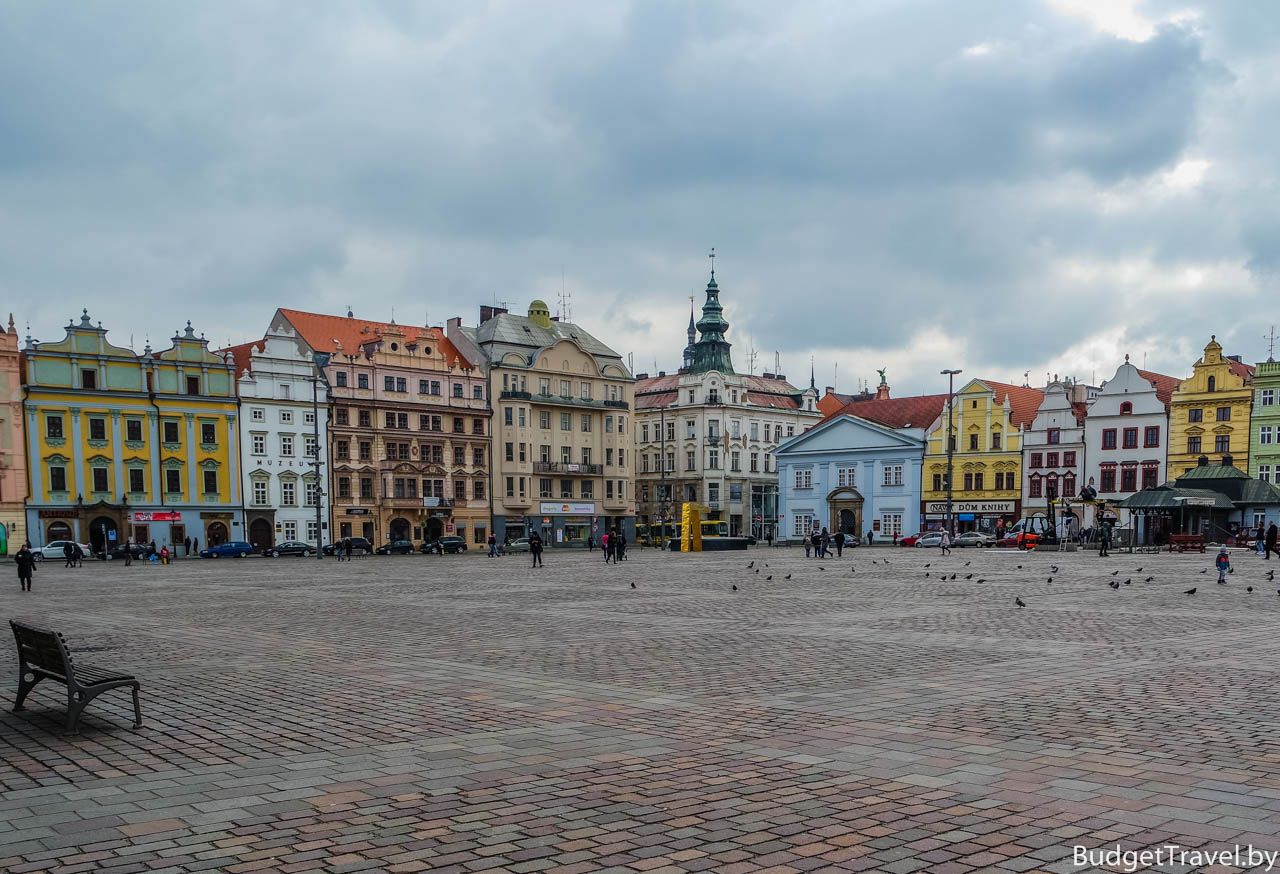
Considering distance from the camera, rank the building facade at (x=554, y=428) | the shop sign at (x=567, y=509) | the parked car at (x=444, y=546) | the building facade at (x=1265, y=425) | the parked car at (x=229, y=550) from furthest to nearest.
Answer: the shop sign at (x=567, y=509) → the building facade at (x=554, y=428) → the building facade at (x=1265, y=425) → the parked car at (x=444, y=546) → the parked car at (x=229, y=550)

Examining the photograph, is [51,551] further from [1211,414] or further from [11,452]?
[1211,414]

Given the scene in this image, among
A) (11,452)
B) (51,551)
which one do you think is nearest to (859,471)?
(51,551)

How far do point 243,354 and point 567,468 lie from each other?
2456 centimetres

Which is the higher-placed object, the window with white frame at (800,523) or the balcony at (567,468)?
the balcony at (567,468)

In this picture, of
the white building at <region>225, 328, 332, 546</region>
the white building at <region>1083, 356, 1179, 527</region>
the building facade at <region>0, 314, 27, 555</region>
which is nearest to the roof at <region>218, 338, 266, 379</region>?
the white building at <region>225, 328, 332, 546</region>

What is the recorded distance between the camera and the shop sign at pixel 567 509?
8124 cm

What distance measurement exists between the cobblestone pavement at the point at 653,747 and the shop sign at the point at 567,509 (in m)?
62.7

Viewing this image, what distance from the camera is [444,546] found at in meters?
66.1

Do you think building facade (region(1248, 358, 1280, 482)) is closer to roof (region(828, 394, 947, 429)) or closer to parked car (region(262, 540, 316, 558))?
roof (region(828, 394, 947, 429))

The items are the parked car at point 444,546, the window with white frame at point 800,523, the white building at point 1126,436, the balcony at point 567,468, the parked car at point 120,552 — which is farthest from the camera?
the window with white frame at point 800,523

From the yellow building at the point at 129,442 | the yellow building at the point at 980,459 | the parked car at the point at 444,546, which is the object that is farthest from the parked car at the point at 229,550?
the yellow building at the point at 980,459

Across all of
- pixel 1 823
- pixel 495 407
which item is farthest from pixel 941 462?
pixel 1 823

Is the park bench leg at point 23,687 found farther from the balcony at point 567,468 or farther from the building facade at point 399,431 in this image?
the balcony at point 567,468

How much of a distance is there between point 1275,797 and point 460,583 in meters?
25.9
